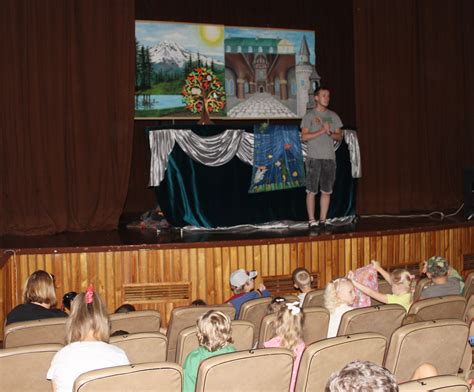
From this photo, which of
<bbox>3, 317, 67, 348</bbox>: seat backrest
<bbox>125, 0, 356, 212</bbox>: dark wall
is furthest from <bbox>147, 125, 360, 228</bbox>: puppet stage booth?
<bbox>3, 317, 67, 348</bbox>: seat backrest

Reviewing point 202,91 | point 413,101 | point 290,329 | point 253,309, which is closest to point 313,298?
point 253,309

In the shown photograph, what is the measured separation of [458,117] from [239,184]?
483 centimetres

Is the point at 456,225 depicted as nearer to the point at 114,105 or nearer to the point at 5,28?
the point at 114,105

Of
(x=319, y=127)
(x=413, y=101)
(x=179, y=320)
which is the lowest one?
(x=179, y=320)

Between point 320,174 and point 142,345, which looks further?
point 320,174

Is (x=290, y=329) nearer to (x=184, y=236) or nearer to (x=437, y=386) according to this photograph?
(x=437, y=386)

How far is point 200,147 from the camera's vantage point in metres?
7.18

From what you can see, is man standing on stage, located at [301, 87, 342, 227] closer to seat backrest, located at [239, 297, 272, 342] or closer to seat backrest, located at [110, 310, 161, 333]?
seat backrest, located at [239, 297, 272, 342]

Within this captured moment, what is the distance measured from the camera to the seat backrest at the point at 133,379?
8.16 feet

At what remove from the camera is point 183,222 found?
23.8 ft

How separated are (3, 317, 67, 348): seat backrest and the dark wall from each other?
20.2 ft

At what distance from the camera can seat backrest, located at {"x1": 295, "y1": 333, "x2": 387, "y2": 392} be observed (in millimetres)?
2918

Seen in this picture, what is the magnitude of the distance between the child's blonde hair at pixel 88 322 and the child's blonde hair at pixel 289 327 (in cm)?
83

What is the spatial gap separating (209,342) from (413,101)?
7961 millimetres
